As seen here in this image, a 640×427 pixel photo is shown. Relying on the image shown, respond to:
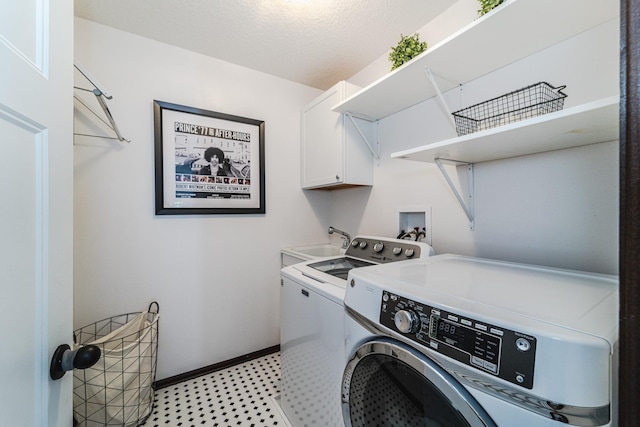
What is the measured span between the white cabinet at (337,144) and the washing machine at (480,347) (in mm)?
1049

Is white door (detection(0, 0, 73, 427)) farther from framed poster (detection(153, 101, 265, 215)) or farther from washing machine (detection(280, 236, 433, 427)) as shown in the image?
framed poster (detection(153, 101, 265, 215))

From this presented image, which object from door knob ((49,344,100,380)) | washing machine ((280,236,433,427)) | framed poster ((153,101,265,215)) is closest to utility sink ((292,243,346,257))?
framed poster ((153,101,265,215))

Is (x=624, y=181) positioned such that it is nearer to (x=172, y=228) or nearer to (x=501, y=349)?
(x=501, y=349)

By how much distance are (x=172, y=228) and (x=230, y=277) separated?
59cm

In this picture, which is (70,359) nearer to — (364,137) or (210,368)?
(210,368)

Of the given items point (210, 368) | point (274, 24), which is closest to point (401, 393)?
point (210, 368)

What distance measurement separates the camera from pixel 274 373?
1917mm

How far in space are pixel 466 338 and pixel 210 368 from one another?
79.6 inches

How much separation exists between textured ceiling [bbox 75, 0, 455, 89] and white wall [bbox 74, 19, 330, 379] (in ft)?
0.42

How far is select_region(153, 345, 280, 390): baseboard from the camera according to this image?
1.78 m

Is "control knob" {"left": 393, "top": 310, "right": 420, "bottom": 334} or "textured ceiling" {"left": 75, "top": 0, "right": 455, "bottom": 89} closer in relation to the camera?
"control knob" {"left": 393, "top": 310, "right": 420, "bottom": 334}

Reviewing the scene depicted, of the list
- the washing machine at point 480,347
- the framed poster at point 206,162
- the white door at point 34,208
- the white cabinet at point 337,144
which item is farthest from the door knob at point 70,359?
the white cabinet at point 337,144

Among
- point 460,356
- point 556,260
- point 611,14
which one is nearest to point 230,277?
point 460,356

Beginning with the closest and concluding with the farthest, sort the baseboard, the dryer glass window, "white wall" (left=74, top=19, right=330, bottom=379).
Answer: the dryer glass window
"white wall" (left=74, top=19, right=330, bottom=379)
the baseboard
